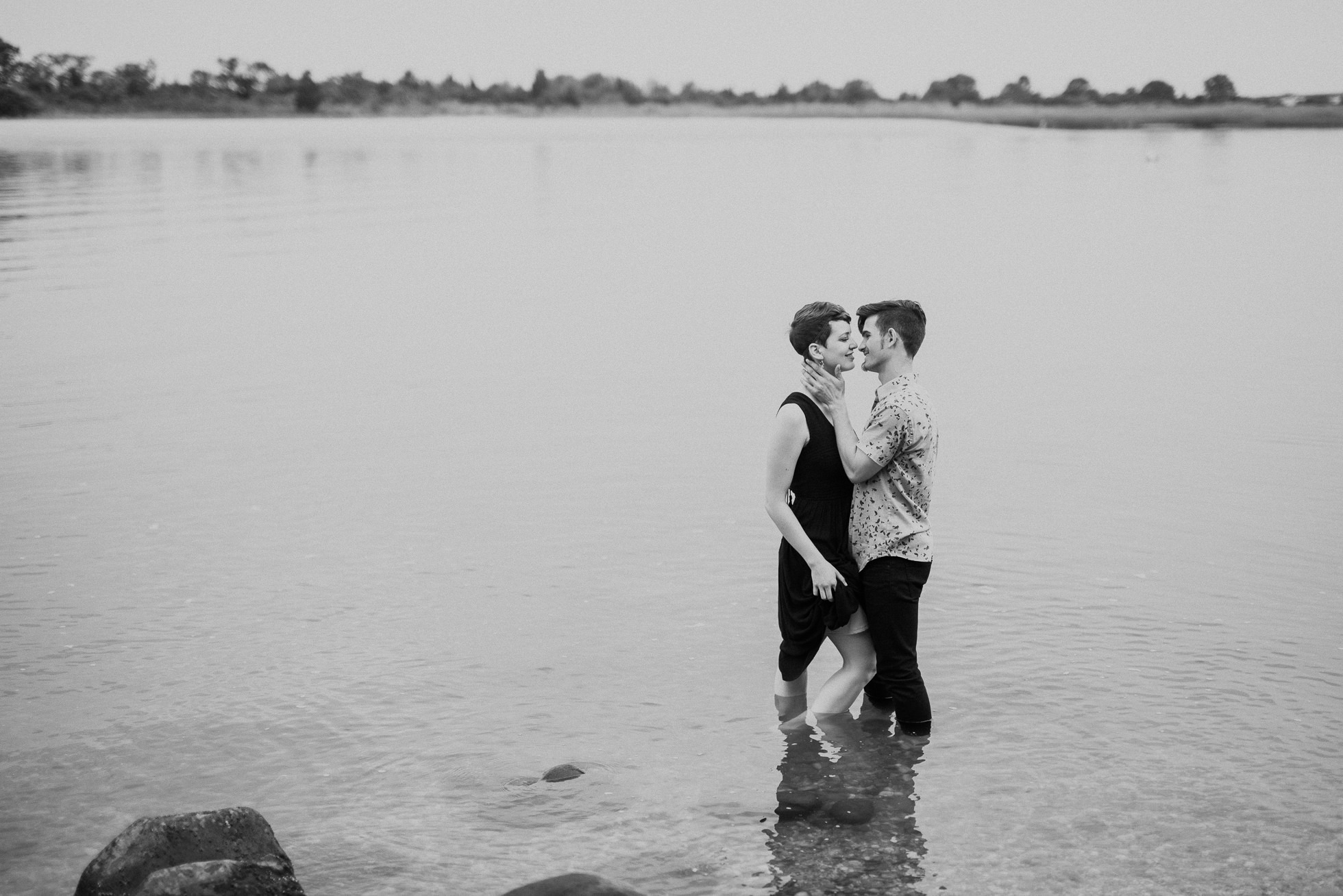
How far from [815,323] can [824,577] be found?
43.7 inches

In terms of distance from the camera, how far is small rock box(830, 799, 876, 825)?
5734 mm

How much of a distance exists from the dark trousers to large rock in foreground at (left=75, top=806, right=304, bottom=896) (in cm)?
269

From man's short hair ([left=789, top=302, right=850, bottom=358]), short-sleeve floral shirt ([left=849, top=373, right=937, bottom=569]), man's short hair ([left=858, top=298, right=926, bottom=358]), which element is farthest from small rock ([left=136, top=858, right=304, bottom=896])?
man's short hair ([left=858, top=298, right=926, bottom=358])

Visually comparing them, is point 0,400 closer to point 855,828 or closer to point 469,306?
point 469,306

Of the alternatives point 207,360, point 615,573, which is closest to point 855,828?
point 615,573

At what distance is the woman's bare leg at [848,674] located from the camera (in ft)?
19.9

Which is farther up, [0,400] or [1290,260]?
[1290,260]

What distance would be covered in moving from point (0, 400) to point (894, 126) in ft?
431

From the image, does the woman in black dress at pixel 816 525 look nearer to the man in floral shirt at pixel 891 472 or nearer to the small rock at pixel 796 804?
the man in floral shirt at pixel 891 472

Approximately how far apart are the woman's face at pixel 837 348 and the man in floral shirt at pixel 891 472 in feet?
0.29

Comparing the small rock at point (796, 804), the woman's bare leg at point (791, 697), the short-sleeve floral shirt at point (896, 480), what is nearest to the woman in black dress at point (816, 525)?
the short-sleeve floral shirt at point (896, 480)

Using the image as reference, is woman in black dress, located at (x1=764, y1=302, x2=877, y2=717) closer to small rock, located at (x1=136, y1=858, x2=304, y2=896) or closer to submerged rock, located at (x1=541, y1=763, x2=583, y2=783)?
submerged rock, located at (x1=541, y1=763, x2=583, y2=783)

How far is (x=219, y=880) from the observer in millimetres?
4328

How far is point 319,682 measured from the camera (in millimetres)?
7281
